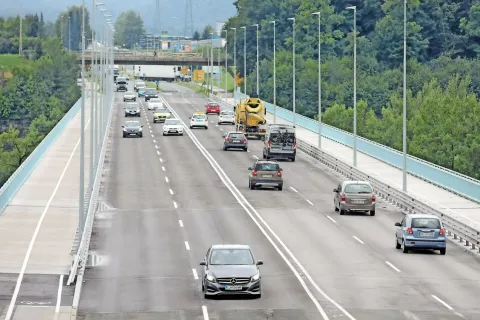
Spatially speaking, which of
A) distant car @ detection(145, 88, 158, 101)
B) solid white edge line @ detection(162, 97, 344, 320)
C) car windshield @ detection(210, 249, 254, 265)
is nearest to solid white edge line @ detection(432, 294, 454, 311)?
solid white edge line @ detection(162, 97, 344, 320)

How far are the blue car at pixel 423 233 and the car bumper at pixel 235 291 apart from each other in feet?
35.1

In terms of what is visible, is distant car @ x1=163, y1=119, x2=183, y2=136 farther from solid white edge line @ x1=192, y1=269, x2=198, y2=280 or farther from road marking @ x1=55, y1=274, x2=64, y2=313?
road marking @ x1=55, y1=274, x2=64, y2=313

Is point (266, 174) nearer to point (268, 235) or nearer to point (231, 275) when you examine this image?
point (268, 235)

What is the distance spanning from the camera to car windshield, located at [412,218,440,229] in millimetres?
41938

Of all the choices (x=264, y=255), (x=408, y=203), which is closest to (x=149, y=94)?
(x=408, y=203)

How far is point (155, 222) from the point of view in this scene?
50.6 m

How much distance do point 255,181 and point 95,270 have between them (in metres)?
23.8

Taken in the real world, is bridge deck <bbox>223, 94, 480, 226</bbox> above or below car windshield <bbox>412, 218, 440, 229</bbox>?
below

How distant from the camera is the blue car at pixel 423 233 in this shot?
4197cm

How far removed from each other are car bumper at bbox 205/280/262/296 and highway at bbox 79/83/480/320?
0.85 feet

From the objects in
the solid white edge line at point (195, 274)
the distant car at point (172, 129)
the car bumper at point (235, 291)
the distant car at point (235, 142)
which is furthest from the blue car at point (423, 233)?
the distant car at point (172, 129)

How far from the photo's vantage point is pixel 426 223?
41.9 m

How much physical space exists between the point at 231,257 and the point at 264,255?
27.4ft

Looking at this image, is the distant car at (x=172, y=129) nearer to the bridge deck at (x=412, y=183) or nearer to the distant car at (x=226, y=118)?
the bridge deck at (x=412, y=183)
